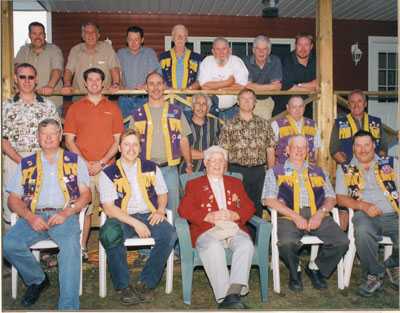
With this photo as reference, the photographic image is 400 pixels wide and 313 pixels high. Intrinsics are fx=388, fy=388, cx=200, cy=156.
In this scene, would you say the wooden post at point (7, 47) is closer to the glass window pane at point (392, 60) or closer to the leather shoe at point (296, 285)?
the leather shoe at point (296, 285)

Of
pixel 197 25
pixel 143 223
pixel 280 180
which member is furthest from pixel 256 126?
pixel 197 25

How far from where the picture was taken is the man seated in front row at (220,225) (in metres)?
2.97

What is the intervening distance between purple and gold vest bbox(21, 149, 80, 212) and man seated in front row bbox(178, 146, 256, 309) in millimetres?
959

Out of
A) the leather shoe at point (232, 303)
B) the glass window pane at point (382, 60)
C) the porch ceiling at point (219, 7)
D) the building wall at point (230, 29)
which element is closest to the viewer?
the leather shoe at point (232, 303)

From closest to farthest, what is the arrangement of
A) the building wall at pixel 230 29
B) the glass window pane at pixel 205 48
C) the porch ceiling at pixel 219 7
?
1. the porch ceiling at pixel 219 7
2. the building wall at pixel 230 29
3. the glass window pane at pixel 205 48

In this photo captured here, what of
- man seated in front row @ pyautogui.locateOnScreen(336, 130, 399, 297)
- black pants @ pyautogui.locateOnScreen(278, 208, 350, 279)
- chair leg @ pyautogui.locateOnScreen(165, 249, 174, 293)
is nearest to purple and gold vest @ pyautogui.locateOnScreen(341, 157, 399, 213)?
man seated in front row @ pyautogui.locateOnScreen(336, 130, 399, 297)

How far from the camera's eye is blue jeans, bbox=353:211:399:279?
334 cm

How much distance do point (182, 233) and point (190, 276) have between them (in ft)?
1.17

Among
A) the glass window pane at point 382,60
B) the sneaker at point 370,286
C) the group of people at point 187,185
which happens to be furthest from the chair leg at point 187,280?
the glass window pane at point 382,60

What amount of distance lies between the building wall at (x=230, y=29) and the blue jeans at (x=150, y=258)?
5.72 meters

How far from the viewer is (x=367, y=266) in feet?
11.0

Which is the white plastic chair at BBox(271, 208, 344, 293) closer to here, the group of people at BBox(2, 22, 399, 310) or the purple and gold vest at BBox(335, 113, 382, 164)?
the group of people at BBox(2, 22, 399, 310)

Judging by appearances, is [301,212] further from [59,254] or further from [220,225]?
[59,254]

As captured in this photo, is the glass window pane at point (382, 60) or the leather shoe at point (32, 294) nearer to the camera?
the leather shoe at point (32, 294)
